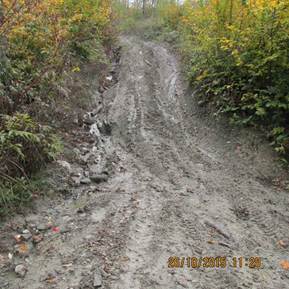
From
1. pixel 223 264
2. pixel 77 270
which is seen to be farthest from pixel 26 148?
pixel 223 264

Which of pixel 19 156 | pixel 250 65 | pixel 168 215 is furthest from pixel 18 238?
pixel 250 65

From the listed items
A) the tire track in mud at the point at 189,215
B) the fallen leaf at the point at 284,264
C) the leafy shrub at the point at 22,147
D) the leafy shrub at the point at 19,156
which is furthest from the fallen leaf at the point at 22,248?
the fallen leaf at the point at 284,264

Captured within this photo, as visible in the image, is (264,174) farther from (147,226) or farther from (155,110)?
(155,110)

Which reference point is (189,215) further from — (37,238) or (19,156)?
(19,156)

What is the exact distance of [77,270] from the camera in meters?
3.00

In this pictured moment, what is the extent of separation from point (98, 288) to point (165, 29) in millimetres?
17033

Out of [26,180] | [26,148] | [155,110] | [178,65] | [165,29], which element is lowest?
[26,180]

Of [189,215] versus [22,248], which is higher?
[189,215]
